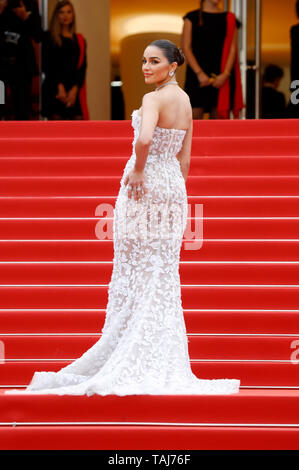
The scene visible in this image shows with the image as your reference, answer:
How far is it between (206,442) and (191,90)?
Result: 5281 mm

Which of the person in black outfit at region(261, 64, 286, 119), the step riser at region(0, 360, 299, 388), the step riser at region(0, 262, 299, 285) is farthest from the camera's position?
the person in black outfit at region(261, 64, 286, 119)

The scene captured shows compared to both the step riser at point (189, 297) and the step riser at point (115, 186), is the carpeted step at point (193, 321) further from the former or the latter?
the step riser at point (115, 186)

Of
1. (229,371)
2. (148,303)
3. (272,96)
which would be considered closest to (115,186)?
(229,371)

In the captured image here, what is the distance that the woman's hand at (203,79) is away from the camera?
8867mm

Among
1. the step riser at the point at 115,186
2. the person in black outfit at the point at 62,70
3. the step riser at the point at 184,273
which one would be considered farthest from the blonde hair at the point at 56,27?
the step riser at the point at 184,273

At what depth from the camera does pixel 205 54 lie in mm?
8992

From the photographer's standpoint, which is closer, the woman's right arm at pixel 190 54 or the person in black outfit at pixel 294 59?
the woman's right arm at pixel 190 54

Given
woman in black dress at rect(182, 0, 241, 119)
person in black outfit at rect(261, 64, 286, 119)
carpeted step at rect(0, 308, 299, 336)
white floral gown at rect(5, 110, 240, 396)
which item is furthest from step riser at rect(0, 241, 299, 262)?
person in black outfit at rect(261, 64, 286, 119)

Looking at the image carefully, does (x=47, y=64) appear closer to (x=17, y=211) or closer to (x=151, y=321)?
(x=17, y=211)

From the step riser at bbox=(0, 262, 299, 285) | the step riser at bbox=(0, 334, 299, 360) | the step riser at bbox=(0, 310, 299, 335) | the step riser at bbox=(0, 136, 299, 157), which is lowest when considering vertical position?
the step riser at bbox=(0, 334, 299, 360)

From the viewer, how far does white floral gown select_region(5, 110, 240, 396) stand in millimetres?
4367

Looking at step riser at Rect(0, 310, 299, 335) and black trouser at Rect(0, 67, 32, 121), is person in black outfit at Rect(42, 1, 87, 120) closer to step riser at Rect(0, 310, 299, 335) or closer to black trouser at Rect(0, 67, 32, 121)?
black trouser at Rect(0, 67, 32, 121)

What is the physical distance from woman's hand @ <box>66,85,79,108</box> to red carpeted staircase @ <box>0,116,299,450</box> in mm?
1413

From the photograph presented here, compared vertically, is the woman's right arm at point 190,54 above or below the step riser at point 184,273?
above
